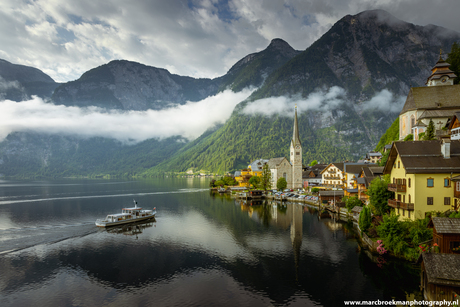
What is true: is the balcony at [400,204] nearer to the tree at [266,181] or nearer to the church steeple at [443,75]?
the church steeple at [443,75]

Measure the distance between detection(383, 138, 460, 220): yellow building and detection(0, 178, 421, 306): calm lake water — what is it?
29.9ft

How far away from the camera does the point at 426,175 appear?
39.3 metres

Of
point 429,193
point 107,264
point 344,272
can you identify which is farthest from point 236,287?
point 429,193

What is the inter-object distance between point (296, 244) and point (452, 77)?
83026mm

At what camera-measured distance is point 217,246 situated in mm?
51250

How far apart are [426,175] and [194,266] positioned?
37.5 m

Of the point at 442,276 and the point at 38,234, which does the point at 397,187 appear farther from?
the point at 38,234

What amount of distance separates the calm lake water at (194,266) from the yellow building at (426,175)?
911cm

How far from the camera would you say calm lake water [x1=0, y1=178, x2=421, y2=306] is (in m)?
31.4

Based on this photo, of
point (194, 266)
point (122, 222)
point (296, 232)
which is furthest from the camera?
point (122, 222)

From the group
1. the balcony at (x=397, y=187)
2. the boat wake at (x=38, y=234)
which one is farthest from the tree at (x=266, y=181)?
the balcony at (x=397, y=187)

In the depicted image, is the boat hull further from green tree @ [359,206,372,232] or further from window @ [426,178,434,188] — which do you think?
window @ [426,178,434,188]

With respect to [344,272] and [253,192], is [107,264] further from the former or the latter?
[253,192]

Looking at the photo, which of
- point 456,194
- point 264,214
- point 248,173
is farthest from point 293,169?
point 456,194
